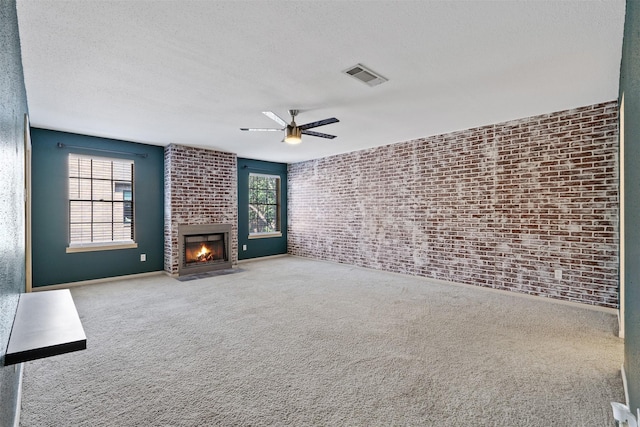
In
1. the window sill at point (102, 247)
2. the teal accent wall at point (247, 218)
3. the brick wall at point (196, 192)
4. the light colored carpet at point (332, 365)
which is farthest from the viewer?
the teal accent wall at point (247, 218)

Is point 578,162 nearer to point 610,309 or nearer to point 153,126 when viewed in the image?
point 610,309

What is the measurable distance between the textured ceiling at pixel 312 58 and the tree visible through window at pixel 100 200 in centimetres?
110

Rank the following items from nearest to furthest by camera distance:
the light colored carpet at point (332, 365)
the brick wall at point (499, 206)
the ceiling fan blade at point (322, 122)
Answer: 1. the light colored carpet at point (332, 365)
2. the ceiling fan blade at point (322, 122)
3. the brick wall at point (499, 206)

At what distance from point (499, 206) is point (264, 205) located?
5.31 meters

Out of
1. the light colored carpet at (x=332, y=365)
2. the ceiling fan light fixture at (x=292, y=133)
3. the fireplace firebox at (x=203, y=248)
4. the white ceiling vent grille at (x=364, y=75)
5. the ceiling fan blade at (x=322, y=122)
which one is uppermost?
the white ceiling vent grille at (x=364, y=75)

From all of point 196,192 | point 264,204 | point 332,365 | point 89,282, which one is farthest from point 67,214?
point 332,365

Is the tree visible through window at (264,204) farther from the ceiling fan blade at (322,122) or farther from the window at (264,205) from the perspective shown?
the ceiling fan blade at (322,122)

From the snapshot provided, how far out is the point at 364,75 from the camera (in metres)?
2.82

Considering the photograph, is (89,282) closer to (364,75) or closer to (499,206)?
(364,75)

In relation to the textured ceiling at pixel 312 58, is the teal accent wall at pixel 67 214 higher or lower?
lower

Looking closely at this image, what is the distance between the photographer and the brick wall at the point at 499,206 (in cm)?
371

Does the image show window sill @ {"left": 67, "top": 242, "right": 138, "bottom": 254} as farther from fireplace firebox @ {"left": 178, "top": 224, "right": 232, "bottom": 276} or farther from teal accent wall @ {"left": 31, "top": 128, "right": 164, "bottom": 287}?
fireplace firebox @ {"left": 178, "top": 224, "right": 232, "bottom": 276}

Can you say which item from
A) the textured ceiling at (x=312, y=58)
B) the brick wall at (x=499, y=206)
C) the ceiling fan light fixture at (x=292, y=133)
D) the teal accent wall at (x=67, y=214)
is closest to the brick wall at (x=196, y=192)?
the teal accent wall at (x=67, y=214)

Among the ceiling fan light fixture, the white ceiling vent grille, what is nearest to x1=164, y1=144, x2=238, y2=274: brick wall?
the ceiling fan light fixture
